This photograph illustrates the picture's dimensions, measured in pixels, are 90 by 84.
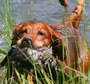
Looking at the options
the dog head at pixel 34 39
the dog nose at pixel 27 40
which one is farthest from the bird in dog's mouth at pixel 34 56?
the dog nose at pixel 27 40

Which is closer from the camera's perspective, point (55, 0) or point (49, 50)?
point (49, 50)

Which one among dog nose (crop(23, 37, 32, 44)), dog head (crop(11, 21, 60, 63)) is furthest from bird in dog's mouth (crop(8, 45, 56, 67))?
dog nose (crop(23, 37, 32, 44))

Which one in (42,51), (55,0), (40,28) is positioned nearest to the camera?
(42,51)

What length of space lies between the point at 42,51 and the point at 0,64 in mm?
584

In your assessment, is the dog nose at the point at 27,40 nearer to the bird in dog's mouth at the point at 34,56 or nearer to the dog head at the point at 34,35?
the dog head at the point at 34,35

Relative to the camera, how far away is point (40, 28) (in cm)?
446

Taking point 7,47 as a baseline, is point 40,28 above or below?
above

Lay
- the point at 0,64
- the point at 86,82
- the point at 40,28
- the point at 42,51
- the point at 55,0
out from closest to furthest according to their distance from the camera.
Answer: the point at 86,82 < the point at 42,51 < the point at 0,64 < the point at 40,28 < the point at 55,0

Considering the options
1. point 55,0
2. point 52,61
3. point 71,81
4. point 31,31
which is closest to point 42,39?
point 31,31

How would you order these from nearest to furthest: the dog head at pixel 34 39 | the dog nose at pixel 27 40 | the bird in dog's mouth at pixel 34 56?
the bird in dog's mouth at pixel 34 56, the dog head at pixel 34 39, the dog nose at pixel 27 40

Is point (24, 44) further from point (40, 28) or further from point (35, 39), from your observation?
point (40, 28)

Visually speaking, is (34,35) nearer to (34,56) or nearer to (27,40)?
(27,40)

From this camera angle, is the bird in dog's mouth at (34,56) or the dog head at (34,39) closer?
the bird in dog's mouth at (34,56)

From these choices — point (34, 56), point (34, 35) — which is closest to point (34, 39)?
point (34, 35)
